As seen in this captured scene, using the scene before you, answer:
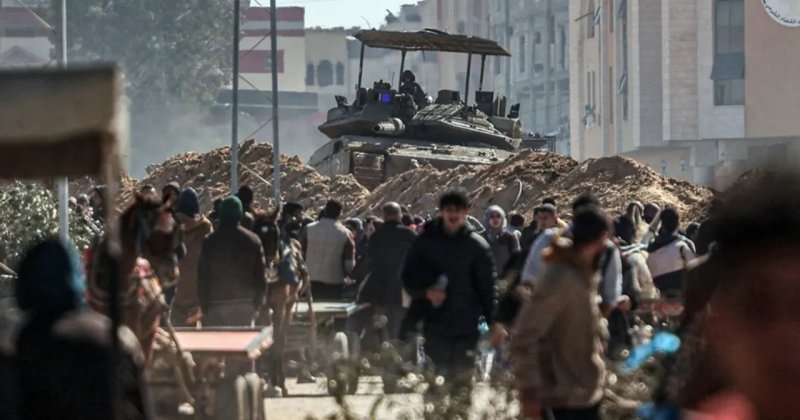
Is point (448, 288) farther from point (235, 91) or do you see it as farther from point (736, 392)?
point (235, 91)

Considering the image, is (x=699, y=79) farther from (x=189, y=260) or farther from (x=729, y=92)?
(x=189, y=260)

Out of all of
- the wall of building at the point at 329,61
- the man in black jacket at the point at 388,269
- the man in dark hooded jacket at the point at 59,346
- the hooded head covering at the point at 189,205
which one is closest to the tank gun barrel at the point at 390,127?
the man in black jacket at the point at 388,269

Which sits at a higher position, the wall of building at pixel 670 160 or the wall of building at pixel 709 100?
the wall of building at pixel 709 100

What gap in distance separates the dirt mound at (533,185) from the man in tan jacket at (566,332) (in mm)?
24258

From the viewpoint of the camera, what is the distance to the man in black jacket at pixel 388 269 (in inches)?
626

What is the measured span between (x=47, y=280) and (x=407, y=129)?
33024 millimetres

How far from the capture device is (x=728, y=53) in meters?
77.6

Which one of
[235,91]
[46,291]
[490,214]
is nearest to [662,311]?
[490,214]

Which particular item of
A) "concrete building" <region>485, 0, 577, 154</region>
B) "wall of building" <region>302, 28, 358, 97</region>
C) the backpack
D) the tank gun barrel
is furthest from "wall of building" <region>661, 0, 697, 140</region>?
the backpack

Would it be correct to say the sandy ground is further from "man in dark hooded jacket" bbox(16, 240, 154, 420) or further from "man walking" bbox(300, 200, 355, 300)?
"man in dark hooded jacket" bbox(16, 240, 154, 420)

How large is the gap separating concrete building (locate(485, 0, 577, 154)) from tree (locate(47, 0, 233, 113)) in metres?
23.0

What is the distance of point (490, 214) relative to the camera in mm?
18781

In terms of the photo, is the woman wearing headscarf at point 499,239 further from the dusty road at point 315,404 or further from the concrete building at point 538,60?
the concrete building at point 538,60

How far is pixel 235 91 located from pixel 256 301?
2162 centimetres
